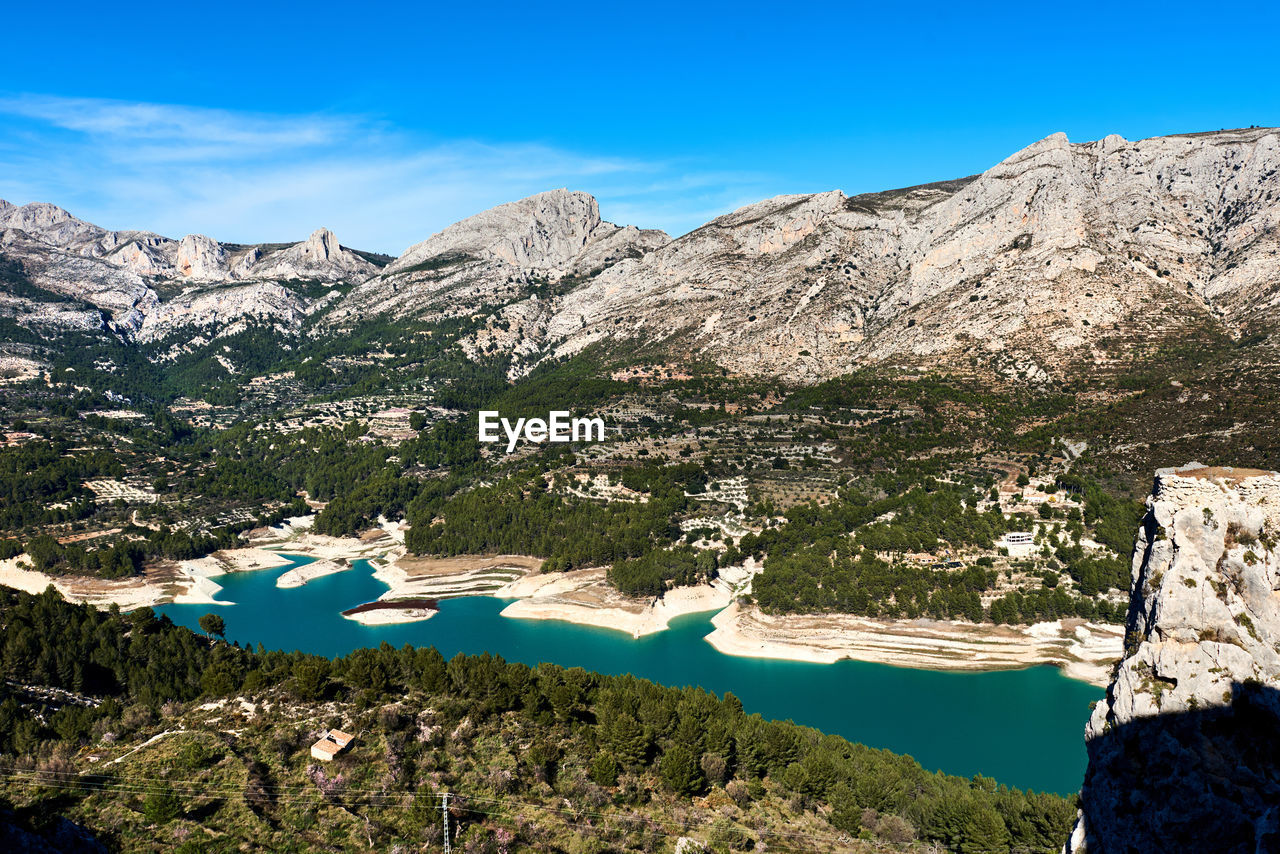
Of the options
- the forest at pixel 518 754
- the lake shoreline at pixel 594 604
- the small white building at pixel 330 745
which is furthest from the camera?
the lake shoreline at pixel 594 604

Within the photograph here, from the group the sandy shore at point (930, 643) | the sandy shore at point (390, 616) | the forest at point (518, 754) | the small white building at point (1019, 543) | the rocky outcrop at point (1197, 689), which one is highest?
the rocky outcrop at point (1197, 689)

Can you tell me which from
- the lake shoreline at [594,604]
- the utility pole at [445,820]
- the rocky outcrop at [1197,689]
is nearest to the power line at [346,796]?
the utility pole at [445,820]

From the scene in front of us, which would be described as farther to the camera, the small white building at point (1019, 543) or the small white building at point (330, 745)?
the small white building at point (1019, 543)

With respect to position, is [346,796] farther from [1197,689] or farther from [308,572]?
[308,572]

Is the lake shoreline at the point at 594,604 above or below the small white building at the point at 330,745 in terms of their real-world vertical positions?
below

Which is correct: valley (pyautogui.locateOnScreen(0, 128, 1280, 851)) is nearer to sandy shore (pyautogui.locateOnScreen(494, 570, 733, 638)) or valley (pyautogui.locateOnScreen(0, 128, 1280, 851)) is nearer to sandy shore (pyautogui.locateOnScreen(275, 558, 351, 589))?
sandy shore (pyautogui.locateOnScreen(494, 570, 733, 638))

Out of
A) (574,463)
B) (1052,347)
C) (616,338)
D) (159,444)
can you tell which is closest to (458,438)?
(574,463)

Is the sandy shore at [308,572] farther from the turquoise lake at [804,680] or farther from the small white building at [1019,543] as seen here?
the small white building at [1019,543]
